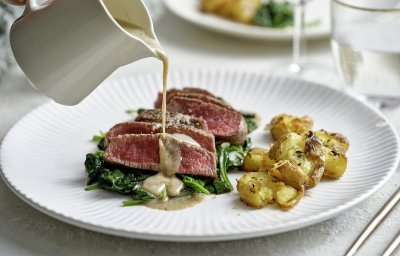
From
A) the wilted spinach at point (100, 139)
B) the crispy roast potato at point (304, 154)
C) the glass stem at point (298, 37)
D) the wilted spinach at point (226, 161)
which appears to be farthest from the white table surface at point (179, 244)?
the glass stem at point (298, 37)

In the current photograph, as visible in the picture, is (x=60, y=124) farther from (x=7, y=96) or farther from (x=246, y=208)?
(x=246, y=208)

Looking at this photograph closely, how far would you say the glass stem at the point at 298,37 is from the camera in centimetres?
446

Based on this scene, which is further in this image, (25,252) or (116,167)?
(116,167)

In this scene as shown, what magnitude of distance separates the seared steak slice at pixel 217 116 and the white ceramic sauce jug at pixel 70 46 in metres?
0.72

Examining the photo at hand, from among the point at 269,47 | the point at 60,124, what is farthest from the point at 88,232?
the point at 269,47

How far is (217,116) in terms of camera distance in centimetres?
329

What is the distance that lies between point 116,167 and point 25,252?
524 millimetres

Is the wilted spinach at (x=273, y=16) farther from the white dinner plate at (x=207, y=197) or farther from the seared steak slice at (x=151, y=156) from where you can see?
the seared steak slice at (x=151, y=156)

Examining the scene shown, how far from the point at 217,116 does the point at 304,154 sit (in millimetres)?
572

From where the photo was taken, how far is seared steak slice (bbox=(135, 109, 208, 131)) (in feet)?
10.2

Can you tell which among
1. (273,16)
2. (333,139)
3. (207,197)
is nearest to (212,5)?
(273,16)

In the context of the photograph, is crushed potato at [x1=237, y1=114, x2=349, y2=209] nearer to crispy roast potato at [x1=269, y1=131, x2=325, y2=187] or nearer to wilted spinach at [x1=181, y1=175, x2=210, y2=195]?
crispy roast potato at [x1=269, y1=131, x2=325, y2=187]

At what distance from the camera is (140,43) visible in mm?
2600

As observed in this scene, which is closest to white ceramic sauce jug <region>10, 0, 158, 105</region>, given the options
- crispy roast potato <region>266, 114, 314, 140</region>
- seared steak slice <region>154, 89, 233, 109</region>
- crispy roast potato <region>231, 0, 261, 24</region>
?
seared steak slice <region>154, 89, 233, 109</region>
